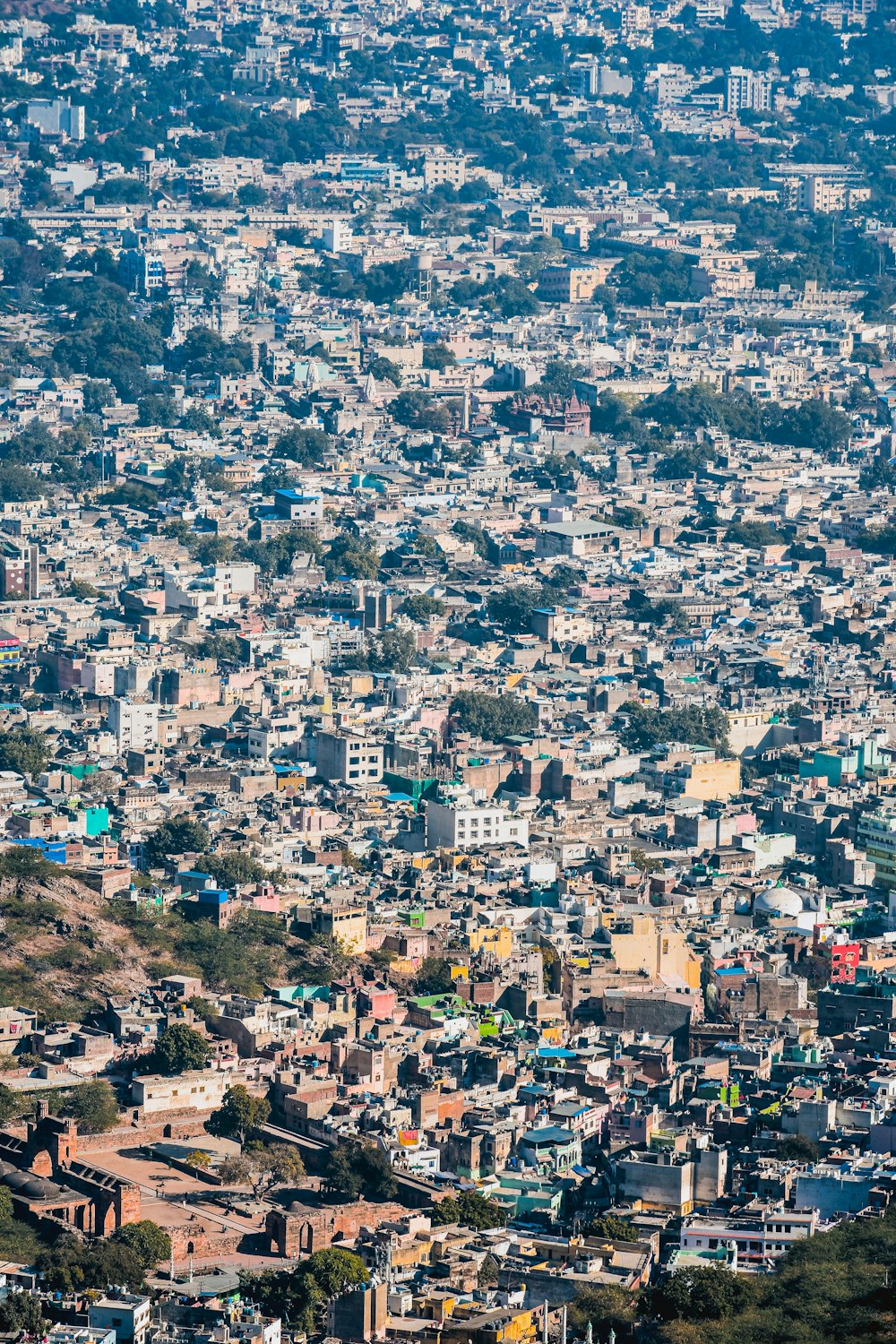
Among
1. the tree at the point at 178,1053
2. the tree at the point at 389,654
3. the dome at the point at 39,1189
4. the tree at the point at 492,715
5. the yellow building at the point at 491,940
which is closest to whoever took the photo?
the dome at the point at 39,1189

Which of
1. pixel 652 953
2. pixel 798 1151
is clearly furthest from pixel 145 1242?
pixel 652 953

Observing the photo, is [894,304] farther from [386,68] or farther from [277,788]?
[277,788]

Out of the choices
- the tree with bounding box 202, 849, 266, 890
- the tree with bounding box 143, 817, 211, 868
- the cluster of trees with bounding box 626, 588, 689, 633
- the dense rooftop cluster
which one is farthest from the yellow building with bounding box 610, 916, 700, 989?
the cluster of trees with bounding box 626, 588, 689, 633

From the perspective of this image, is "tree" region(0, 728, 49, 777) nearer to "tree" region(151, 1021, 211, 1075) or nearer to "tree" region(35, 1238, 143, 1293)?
"tree" region(151, 1021, 211, 1075)

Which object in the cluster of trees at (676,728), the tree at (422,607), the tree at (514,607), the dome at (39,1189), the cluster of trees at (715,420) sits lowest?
the cluster of trees at (715,420)

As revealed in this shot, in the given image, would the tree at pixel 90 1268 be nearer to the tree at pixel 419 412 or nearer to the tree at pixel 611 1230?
the tree at pixel 611 1230

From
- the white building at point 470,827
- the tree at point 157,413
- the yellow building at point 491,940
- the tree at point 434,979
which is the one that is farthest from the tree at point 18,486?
the tree at point 434,979

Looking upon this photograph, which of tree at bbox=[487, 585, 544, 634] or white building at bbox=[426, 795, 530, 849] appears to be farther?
tree at bbox=[487, 585, 544, 634]

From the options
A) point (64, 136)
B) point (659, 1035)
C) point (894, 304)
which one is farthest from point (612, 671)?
point (64, 136)
